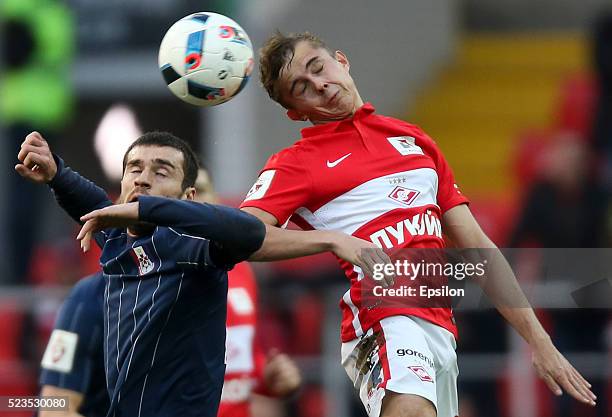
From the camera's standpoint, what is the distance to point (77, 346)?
6.23 m

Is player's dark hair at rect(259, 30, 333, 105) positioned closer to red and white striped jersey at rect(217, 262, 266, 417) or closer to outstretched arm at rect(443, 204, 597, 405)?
outstretched arm at rect(443, 204, 597, 405)

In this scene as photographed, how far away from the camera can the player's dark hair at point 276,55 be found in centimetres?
598

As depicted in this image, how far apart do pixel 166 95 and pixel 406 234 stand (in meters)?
8.01

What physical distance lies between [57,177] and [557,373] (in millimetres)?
2075

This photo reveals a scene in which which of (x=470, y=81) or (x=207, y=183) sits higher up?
(x=470, y=81)

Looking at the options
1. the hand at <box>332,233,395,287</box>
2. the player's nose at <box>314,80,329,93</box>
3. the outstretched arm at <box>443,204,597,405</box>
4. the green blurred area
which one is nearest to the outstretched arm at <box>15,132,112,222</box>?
the player's nose at <box>314,80,329,93</box>

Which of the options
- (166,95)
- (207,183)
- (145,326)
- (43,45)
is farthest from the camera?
(166,95)

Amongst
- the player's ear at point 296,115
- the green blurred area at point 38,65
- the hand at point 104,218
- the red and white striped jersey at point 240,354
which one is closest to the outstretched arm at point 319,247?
the hand at point 104,218

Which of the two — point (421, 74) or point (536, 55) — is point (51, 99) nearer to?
point (421, 74)

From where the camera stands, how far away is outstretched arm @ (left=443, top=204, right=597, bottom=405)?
581 centimetres

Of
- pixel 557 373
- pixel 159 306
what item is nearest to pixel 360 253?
pixel 159 306

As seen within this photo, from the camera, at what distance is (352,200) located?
19.1 ft

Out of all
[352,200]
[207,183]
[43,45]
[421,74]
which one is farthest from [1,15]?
[352,200]

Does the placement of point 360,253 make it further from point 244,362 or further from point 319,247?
point 244,362
